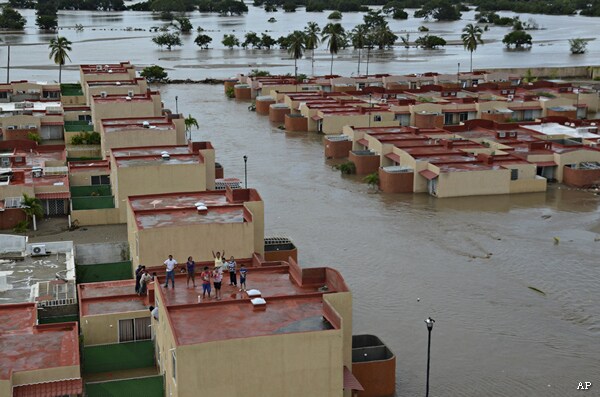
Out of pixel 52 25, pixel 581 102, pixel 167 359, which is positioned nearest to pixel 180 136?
pixel 167 359

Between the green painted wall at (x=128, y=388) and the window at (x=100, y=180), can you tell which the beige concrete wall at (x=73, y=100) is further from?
the green painted wall at (x=128, y=388)

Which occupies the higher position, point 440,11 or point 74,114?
point 440,11

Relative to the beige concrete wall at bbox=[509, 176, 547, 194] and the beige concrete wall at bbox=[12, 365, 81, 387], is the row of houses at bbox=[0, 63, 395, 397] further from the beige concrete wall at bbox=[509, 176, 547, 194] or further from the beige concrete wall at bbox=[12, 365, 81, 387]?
the beige concrete wall at bbox=[509, 176, 547, 194]

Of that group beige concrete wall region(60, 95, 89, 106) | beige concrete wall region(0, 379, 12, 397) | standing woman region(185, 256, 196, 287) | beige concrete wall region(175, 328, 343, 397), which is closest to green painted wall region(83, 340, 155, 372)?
standing woman region(185, 256, 196, 287)

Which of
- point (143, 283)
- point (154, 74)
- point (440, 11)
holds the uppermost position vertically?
point (440, 11)

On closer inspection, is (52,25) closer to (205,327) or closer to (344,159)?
(344,159)

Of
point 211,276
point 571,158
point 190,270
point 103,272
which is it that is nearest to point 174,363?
point 211,276

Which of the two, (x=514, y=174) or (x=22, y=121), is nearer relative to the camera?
(x=514, y=174)

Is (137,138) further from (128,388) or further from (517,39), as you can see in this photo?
(517,39)
